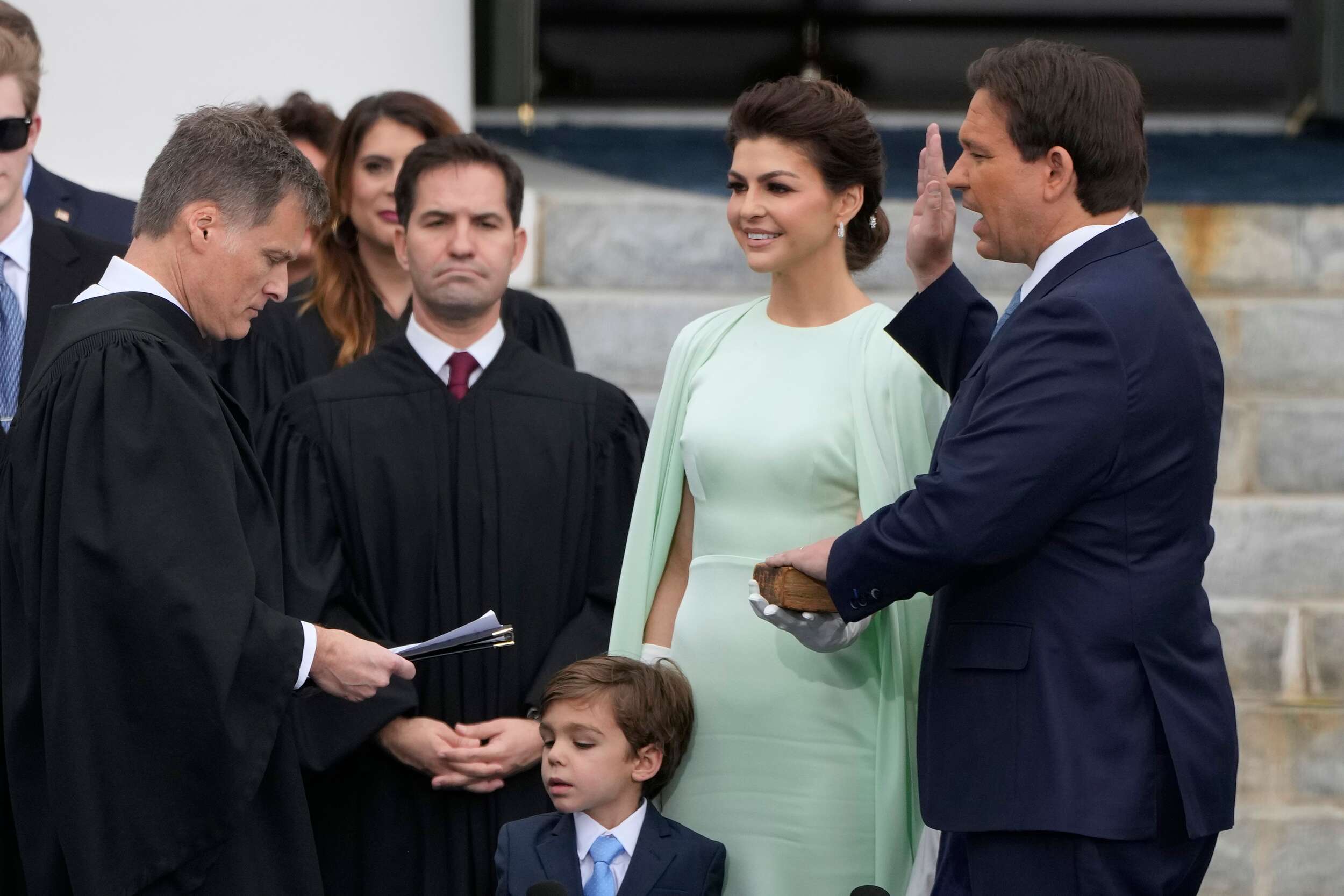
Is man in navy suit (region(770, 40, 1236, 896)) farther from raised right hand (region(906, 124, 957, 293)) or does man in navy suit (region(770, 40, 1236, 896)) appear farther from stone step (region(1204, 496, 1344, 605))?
stone step (region(1204, 496, 1344, 605))

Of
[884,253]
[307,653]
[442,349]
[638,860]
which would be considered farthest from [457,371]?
[884,253]

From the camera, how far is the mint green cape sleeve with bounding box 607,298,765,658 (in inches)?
127

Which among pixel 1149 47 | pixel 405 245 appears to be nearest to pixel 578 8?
pixel 1149 47

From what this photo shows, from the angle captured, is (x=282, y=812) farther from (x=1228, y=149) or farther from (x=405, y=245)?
(x=1228, y=149)

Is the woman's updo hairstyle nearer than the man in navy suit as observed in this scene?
No

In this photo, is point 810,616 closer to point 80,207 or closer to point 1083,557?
point 1083,557

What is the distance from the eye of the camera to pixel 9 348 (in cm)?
372

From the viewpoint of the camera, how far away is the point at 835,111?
3131 millimetres

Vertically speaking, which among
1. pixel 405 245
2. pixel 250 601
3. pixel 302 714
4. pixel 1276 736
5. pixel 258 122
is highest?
pixel 258 122

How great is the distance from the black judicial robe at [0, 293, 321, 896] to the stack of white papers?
0.19 m

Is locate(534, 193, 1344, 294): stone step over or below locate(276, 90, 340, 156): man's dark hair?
below

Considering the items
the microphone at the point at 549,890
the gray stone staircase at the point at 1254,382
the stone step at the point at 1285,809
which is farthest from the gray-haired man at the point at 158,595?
the gray stone staircase at the point at 1254,382

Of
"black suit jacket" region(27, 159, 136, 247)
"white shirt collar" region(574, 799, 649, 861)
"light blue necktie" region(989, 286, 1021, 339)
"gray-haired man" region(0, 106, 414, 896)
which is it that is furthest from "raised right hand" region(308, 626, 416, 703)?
"black suit jacket" region(27, 159, 136, 247)

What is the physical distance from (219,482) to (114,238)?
1.93m
